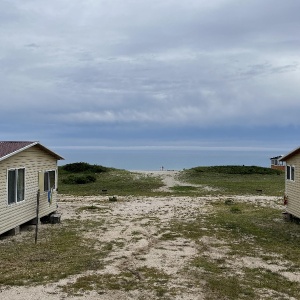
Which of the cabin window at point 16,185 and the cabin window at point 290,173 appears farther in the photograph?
the cabin window at point 290,173

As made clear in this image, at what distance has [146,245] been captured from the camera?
13273mm

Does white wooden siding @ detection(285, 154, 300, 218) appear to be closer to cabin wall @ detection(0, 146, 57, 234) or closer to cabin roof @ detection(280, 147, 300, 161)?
cabin roof @ detection(280, 147, 300, 161)

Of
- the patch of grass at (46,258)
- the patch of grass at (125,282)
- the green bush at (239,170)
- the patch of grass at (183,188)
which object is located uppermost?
the green bush at (239,170)

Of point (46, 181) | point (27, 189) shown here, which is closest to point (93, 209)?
point (46, 181)

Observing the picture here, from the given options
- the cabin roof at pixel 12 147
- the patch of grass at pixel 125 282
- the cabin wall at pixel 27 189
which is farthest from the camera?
the cabin wall at pixel 27 189

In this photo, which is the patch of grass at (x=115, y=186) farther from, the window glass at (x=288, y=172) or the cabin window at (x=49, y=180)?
the window glass at (x=288, y=172)

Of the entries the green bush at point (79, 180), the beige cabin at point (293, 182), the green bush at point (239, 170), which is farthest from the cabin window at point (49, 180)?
the green bush at point (239, 170)

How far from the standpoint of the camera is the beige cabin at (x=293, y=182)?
17.4 metres

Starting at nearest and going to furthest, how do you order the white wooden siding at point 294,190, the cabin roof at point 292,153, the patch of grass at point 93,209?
the cabin roof at point 292,153 → the white wooden siding at point 294,190 → the patch of grass at point 93,209

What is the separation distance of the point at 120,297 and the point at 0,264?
420cm

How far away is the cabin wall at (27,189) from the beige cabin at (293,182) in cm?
1129

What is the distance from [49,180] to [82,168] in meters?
30.2

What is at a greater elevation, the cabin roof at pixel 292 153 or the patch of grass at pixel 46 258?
the cabin roof at pixel 292 153

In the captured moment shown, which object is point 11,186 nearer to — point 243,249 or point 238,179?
point 243,249
